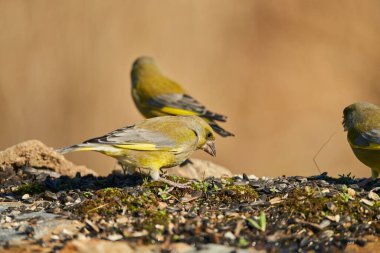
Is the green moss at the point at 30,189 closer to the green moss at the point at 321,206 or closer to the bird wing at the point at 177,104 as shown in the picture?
the green moss at the point at 321,206

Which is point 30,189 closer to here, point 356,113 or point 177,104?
point 356,113

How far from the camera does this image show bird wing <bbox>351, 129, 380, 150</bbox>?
8.63 m

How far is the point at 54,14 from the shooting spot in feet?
55.5

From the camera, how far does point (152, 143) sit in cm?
816

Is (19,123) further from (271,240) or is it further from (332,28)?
(271,240)

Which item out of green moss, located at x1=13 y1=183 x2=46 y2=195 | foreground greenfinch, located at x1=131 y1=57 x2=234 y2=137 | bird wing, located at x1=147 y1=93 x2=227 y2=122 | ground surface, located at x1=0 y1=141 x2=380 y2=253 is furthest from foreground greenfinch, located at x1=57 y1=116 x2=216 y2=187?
bird wing, located at x1=147 y1=93 x2=227 y2=122

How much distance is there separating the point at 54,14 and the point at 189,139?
9.36 metres

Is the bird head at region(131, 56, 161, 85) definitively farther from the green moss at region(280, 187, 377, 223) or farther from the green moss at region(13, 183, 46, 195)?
the green moss at region(280, 187, 377, 223)

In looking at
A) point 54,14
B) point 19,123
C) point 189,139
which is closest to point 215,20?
point 54,14

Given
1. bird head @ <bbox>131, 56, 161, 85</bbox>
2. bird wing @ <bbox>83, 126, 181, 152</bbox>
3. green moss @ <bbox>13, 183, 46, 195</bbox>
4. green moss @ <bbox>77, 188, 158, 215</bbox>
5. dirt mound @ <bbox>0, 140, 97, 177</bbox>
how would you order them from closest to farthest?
green moss @ <bbox>77, 188, 158, 215</bbox>
bird wing @ <bbox>83, 126, 181, 152</bbox>
green moss @ <bbox>13, 183, 46, 195</bbox>
dirt mound @ <bbox>0, 140, 97, 177</bbox>
bird head @ <bbox>131, 56, 161, 85</bbox>

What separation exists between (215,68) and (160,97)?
5.49m

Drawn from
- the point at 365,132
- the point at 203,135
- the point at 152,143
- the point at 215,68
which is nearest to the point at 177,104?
the point at 203,135

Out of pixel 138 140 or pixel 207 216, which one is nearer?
pixel 207 216

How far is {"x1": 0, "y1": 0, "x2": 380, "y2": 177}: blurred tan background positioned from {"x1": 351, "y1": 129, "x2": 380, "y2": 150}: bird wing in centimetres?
720
